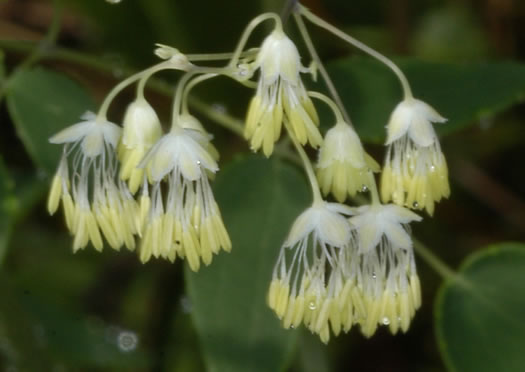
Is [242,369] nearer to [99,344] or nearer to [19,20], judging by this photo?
[99,344]

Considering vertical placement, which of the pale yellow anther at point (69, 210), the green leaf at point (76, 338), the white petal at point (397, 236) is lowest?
the green leaf at point (76, 338)

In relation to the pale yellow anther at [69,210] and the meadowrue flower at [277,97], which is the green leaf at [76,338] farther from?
the meadowrue flower at [277,97]

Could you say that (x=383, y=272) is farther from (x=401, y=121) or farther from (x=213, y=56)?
(x=213, y=56)

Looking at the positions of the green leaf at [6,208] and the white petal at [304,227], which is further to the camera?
the green leaf at [6,208]

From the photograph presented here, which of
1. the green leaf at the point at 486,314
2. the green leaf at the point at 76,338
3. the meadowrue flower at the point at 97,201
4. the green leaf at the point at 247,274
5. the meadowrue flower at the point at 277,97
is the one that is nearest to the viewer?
the meadowrue flower at the point at 277,97

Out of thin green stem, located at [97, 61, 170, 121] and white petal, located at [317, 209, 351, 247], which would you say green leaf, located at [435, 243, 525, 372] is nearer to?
white petal, located at [317, 209, 351, 247]

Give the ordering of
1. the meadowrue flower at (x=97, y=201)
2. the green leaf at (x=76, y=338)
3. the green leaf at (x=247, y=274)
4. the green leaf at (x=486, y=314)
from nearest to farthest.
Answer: the meadowrue flower at (x=97, y=201) → the green leaf at (x=247, y=274) → the green leaf at (x=486, y=314) → the green leaf at (x=76, y=338)

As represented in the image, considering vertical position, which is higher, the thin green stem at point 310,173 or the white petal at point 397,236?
the thin green stem at point 310,173

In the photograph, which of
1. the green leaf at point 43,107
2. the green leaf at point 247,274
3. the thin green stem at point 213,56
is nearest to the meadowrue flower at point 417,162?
the thin green stem at point 213,56

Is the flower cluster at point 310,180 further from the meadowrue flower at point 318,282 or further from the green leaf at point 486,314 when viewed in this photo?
the green leaf at point 486,314
